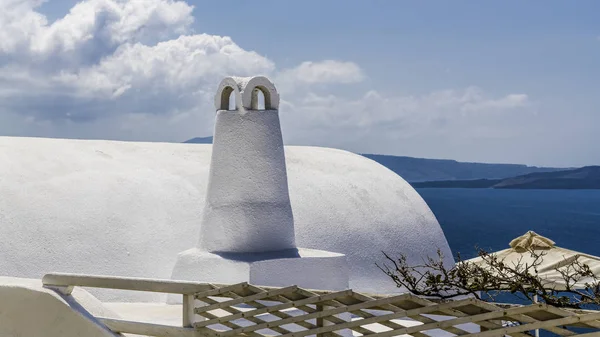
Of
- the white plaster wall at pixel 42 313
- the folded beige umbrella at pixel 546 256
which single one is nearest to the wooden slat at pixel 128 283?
the white plaster wall at pixel 42 313

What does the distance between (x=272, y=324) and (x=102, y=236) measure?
5.89 meters

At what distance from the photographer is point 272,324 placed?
7242 mm

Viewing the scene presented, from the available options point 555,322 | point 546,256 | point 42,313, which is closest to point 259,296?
point 42,313

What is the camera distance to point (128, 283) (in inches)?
294

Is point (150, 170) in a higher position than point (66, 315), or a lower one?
higher

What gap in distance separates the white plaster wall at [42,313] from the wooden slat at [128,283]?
14 cm

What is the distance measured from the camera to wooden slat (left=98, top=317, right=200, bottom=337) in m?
7.48

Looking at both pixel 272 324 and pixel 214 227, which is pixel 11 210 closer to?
pixel 214 227

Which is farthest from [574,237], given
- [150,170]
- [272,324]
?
[272,324]

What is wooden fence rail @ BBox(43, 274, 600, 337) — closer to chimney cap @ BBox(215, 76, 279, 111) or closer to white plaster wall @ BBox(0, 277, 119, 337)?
white plaster wall @ BBox(0, 277, 119, 337)

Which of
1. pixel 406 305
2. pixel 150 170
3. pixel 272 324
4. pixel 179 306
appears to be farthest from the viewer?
pixel 150 170

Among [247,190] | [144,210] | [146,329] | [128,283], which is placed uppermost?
[247,190]

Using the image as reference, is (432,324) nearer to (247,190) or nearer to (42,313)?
(42,313)

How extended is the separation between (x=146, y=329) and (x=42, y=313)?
0.90 metres
